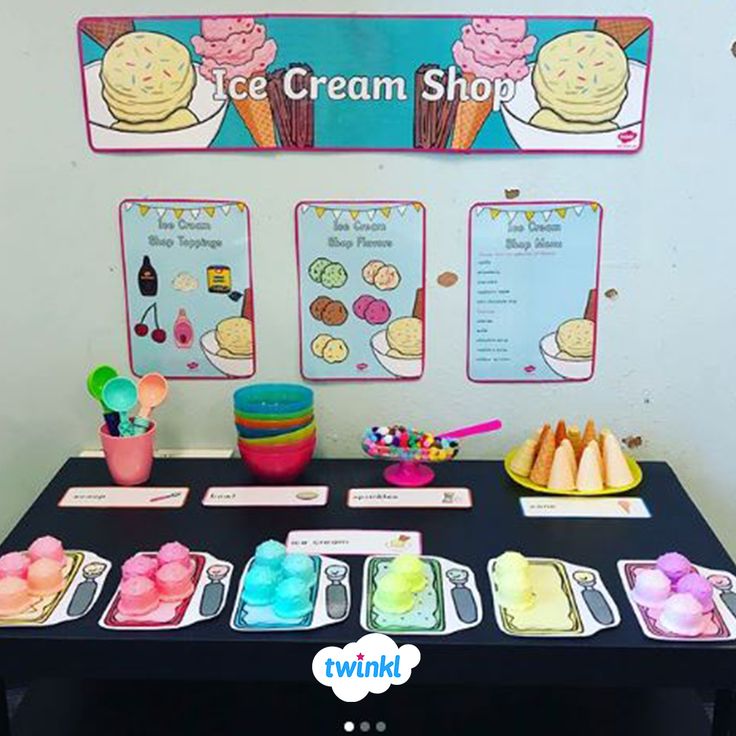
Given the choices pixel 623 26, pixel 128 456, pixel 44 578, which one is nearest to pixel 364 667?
pixel 44 578

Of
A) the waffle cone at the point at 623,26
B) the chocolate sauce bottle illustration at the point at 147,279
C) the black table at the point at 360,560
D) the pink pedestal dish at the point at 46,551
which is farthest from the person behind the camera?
the chocolate sauce bottle illustration at the point at 147,279

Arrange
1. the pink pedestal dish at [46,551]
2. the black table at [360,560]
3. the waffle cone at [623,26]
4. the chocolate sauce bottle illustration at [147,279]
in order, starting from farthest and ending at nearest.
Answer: the chocolate sauce bottle illustration at [147,279], the waffle cone at [623,26], the pink pedestal dish at [46,551], the black table at [360,560]

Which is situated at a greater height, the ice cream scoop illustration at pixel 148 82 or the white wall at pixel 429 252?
the ice cream scoop illustration at pixel 148 82

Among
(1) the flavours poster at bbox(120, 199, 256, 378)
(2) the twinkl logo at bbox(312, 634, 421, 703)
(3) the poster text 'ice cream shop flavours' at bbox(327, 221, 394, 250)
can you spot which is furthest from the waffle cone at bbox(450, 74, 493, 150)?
(2) the twinkl logo at bbox(312, 634, 421, 703)

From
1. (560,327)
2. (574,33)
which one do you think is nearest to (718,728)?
(560,327)

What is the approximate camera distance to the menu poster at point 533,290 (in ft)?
4.38

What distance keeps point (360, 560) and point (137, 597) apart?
0.25 metres

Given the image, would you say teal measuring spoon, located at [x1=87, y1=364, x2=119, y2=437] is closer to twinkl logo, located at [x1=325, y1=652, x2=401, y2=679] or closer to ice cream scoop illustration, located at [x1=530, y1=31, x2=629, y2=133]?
twinkl logo, located at [x1=325, y1=652, x2=401, y2=679]

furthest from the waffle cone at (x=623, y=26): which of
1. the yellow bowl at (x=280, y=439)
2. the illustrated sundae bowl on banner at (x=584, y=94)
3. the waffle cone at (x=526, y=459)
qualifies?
the yellow bowl at (x=280, y=439)

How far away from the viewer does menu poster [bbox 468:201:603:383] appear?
4.38 ft

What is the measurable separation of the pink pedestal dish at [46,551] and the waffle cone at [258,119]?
1.87 ft

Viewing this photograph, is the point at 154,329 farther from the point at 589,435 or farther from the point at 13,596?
the point at 589,435

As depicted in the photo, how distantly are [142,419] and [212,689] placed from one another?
364 millimetres

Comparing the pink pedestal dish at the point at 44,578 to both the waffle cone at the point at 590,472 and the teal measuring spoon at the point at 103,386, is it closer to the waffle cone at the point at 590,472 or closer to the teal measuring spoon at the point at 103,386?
the teal measuring spoon at the point at 103,386
